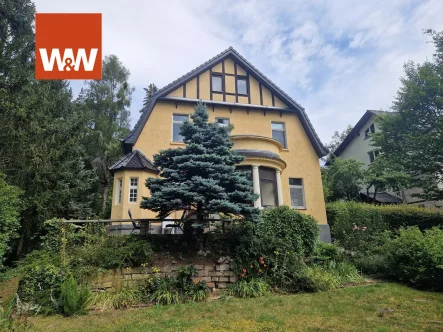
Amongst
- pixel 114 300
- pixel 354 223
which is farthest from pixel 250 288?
pixel 354 223

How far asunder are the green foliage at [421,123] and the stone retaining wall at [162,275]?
15.9m

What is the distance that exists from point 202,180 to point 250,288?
305 cm

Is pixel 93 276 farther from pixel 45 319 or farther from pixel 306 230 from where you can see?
pixel 306 230

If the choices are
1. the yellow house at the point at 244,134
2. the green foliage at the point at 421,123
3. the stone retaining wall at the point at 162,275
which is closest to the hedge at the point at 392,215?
the yellow house at the point at 244,134

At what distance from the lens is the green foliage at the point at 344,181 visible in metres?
21.3

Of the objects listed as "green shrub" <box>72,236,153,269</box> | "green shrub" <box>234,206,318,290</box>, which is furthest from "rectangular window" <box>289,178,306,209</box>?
"green shrub" <box>72,236,153,269</box>

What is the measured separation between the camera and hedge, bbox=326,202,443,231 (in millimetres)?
13602

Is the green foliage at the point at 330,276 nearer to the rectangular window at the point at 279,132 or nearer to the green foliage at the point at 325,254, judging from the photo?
the green foliage at the point at 325,254

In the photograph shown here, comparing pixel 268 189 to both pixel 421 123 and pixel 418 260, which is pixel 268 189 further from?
pixel 421 123

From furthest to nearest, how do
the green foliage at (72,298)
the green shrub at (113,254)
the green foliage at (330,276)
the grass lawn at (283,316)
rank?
the green foliage at (330,276)
the green shrub at (113,254)
the green foliage at (72,298)
the grass lawn at (283,316)

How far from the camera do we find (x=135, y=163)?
12492mm

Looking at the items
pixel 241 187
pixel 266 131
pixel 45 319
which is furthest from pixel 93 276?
pixel 266 131

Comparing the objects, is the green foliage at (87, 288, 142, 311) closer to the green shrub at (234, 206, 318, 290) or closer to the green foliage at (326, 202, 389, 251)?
the green shrub at (234, 206, 318, 290)

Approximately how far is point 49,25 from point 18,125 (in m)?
5.27
